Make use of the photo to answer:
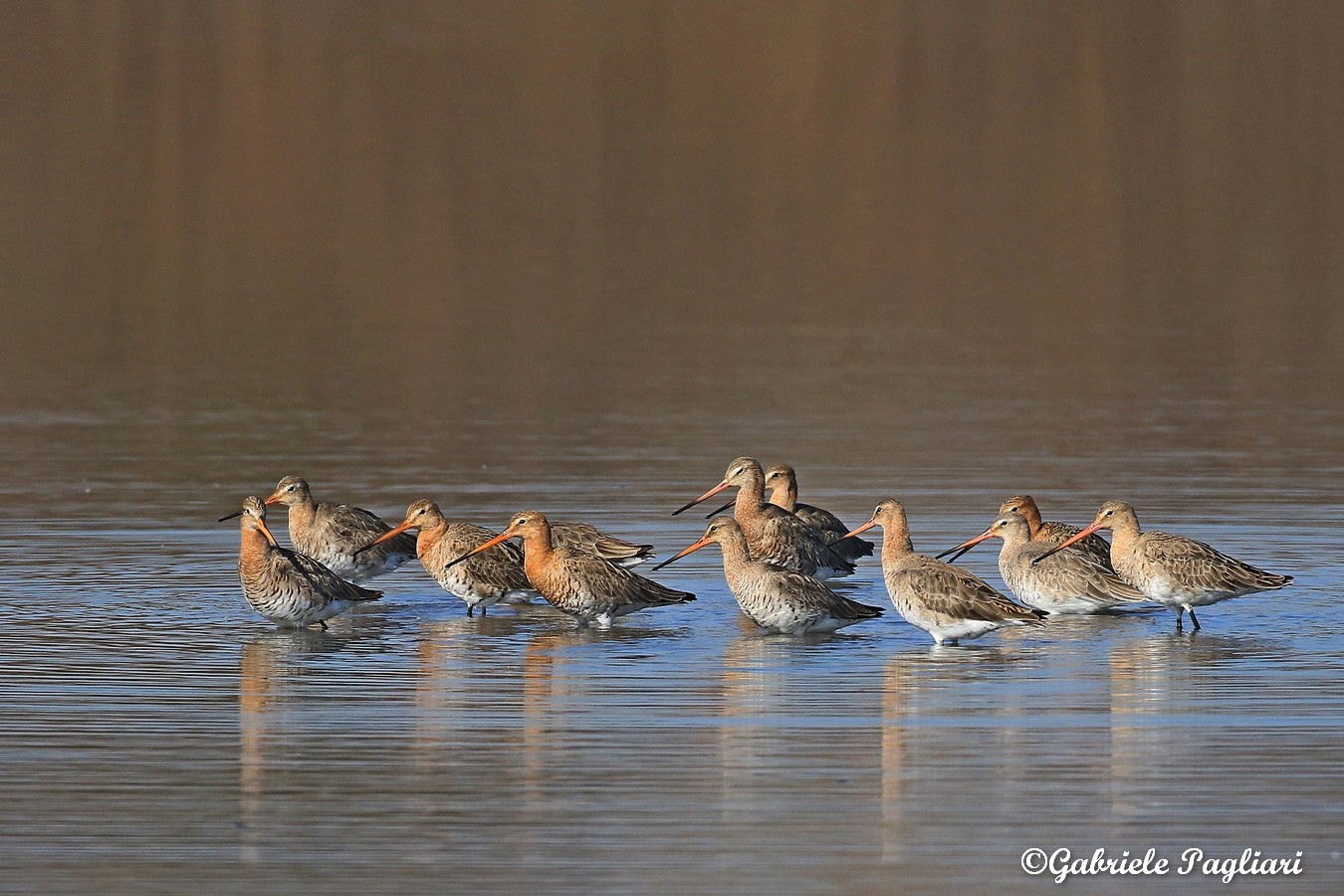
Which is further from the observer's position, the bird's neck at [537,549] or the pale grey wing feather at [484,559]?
the pale grey wing feather at [484,559]

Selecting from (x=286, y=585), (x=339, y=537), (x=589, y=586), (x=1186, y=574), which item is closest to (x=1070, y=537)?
(x=1186, y=574)

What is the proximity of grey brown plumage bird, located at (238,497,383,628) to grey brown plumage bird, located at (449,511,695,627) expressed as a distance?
1292 millimetres

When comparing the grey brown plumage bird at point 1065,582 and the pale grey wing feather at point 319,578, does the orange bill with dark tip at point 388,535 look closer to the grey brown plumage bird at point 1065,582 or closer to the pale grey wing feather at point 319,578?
Answer: the pale grey wing feather at point 319,578

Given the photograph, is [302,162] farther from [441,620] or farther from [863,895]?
[863,895]

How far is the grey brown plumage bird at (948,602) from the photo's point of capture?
49.6 ft

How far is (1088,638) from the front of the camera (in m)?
15.5

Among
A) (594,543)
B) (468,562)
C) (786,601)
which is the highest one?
(594,543)

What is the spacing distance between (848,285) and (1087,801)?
34.9 metres

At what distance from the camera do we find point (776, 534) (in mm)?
18359

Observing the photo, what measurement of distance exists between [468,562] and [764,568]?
7.53 ft

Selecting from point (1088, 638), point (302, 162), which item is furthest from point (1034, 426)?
point (302, 162)

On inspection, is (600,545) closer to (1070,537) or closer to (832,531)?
(832,531)

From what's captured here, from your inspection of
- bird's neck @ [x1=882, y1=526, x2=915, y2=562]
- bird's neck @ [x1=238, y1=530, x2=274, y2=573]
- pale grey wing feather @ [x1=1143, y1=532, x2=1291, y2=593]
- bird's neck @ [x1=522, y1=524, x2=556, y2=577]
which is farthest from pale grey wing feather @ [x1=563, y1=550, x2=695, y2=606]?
pale grey wing feather @ [x1=1143, y1=532, x2=1291, y2=593]

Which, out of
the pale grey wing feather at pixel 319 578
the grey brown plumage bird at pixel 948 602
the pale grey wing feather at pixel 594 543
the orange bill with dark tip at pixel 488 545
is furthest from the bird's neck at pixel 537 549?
the grey brown plumage bird at pixel 948 602
